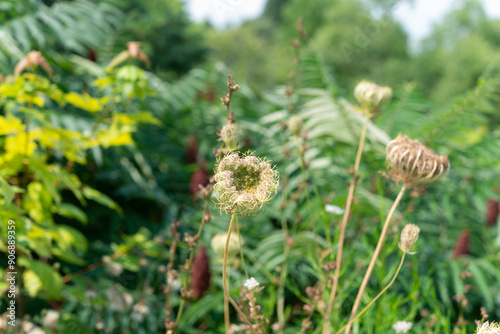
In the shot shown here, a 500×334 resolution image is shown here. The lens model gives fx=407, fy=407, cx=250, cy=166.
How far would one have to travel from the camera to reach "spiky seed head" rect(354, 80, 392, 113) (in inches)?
41.3

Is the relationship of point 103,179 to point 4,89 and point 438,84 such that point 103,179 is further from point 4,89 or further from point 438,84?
point 438,84

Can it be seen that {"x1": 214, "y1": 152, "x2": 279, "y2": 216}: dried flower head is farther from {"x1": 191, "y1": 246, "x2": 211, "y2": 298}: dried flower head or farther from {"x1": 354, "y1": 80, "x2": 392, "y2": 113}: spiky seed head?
{"x1": 191, "y1": 246, "x2": 211, "y2": 298}: dried flower head

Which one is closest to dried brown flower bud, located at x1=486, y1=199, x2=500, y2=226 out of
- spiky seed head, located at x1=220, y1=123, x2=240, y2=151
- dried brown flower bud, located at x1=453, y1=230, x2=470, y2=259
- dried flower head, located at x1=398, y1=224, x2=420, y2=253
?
dried brown flower bud, located at x1=453, y1=230, x2=470, y2=259

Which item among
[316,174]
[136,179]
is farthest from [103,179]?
[316,174]

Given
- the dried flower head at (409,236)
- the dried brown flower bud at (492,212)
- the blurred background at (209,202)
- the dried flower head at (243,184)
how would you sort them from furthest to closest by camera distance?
the dried brown flower bud at (492,212)
the blurred background at (209,202)
the dried flower head at (409,236)
the dried flower head at (243,184)

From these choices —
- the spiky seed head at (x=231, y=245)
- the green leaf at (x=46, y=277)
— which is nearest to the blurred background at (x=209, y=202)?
the green leaf at (x=46, y=277)

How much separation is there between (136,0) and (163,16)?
3.40 feet

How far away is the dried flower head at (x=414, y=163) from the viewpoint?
0.84 metres

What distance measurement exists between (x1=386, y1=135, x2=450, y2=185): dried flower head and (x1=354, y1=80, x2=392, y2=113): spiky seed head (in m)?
0.20

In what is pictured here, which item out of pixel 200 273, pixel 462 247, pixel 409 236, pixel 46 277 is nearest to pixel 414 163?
pixel 409 236

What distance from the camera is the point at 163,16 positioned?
10.7 meters

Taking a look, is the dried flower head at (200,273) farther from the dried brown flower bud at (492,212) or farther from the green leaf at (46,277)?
the dried brown flower bud at (492,212)

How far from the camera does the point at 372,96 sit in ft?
3.46

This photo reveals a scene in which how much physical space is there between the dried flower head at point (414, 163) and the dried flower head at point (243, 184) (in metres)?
0.34
